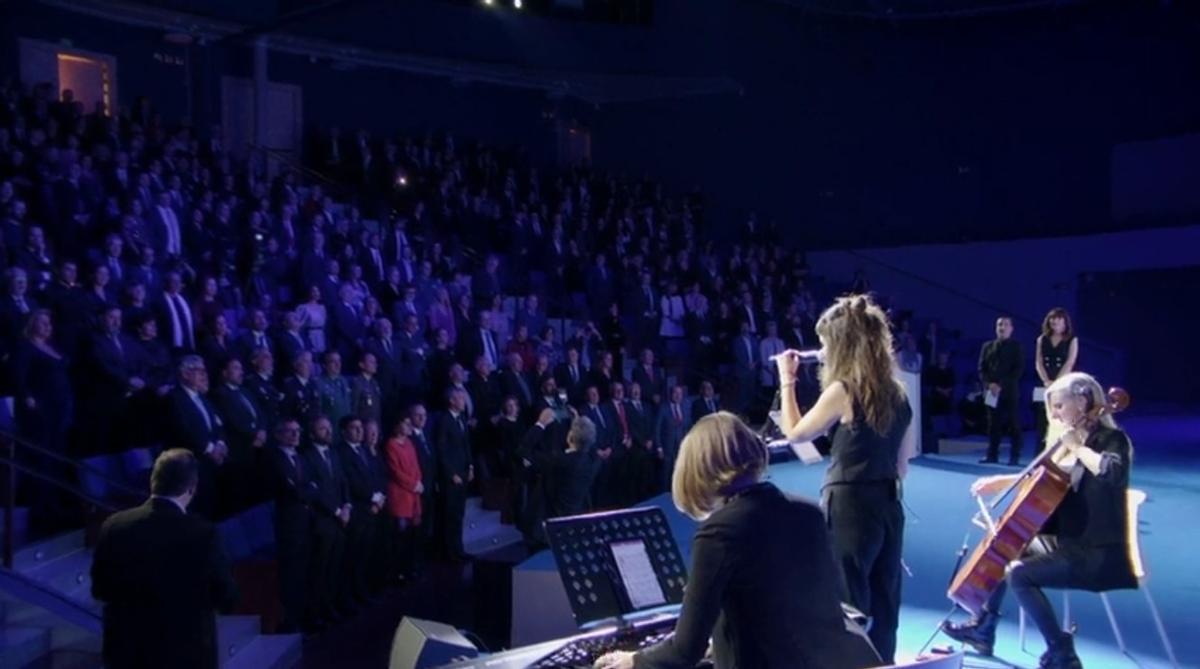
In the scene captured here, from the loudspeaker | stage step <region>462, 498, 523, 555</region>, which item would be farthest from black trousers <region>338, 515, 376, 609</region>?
the loudspeaker

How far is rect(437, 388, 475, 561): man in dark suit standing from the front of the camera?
830 cm

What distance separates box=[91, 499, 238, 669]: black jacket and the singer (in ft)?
7.06

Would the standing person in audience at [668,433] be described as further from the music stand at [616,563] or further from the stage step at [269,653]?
the music stand at [616,563]

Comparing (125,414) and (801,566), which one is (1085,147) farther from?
(801,566)

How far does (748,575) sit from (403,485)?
5.42m

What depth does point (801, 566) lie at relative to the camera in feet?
8.44

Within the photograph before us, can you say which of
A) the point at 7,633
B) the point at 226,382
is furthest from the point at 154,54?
the point at 7,633

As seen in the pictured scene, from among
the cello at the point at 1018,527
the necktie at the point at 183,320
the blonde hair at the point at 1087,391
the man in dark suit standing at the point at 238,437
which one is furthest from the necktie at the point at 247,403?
the blonde hair at the point at 1087,391

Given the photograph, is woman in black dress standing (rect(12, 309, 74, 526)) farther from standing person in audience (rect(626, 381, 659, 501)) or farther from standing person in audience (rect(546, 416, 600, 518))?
standing person in audience (rect(626, 381, 659, 501))

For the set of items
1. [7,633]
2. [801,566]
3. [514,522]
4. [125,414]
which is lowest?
[514,522]

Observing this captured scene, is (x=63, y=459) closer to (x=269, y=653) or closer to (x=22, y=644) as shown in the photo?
(x=22, y=644)

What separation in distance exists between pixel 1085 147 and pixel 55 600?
17.0m

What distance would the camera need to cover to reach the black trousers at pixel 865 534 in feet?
13.0

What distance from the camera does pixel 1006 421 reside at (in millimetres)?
10852
